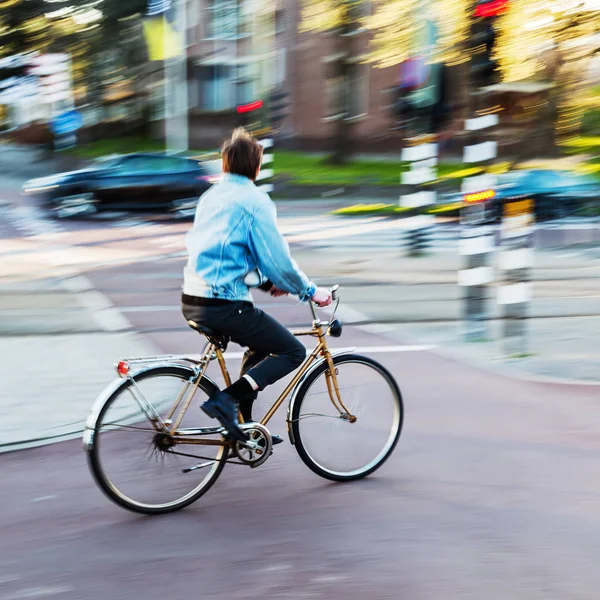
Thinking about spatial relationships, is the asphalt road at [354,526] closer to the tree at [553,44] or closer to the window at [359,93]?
the tree at [553,44]

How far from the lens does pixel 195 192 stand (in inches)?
800

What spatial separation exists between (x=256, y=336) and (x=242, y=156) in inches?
31.7

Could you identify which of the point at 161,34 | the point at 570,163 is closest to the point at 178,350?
the point at 161,34

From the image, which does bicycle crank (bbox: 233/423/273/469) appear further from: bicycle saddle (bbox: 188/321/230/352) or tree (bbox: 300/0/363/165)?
tree (bbox: 300/0/363/165)

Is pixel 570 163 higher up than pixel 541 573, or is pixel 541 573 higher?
pixel 541 573

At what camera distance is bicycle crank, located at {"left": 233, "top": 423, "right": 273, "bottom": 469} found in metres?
4.41

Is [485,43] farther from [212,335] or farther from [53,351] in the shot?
[212,335]

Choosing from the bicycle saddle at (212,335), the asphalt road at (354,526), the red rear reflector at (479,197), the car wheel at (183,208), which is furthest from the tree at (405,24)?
the bicycle saddle at (212,335)

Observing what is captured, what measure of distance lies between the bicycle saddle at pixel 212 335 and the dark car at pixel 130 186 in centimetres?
1587

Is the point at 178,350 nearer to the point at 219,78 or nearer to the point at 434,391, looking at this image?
A: the point at 434,391

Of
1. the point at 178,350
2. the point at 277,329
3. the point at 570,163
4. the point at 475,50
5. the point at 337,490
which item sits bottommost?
the point at 570,163

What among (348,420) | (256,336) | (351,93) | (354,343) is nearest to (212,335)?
(256,336)

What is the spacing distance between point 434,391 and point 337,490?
78.2 inches

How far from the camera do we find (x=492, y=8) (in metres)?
7.48
